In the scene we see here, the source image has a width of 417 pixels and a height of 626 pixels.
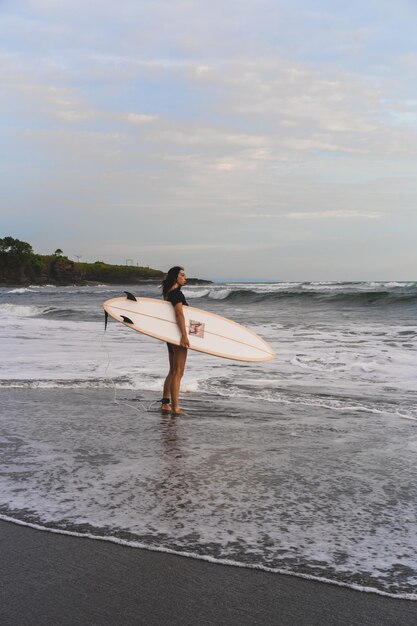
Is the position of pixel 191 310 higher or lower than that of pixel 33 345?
Result: higher

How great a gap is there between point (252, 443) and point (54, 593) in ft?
8.90

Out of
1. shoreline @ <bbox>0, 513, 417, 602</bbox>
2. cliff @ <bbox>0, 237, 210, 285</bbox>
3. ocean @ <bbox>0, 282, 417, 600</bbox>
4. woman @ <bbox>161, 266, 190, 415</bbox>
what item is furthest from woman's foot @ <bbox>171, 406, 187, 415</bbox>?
cliff @ <bbox>0, 237, 210, 285</bbox>

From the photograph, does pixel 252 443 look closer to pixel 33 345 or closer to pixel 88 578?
pixel 88 578

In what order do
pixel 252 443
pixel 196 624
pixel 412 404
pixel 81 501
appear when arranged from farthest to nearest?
pixel 412 404 < pixel 252 443 < pixel 81 501 < pixel 196 624

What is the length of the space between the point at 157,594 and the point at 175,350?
421 cm

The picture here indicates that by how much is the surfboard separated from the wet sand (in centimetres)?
393

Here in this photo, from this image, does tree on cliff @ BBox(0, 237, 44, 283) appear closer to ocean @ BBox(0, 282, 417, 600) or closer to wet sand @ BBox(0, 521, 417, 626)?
ocean @ BBox(0, 282, 417, 600)

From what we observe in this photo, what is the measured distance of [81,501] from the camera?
3.57 m

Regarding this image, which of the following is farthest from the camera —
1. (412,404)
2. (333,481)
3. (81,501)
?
(412,404)

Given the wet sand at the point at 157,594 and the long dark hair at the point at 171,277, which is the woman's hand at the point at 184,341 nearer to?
the long dark hair at the point at 171,277

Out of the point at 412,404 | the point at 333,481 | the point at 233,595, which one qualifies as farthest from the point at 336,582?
the point at 412,404

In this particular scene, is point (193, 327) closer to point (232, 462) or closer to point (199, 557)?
point (232, 462)

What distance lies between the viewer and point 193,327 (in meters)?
7.27

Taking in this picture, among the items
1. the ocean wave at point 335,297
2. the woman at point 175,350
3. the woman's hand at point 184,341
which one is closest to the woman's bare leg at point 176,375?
the woman at point 175,350
